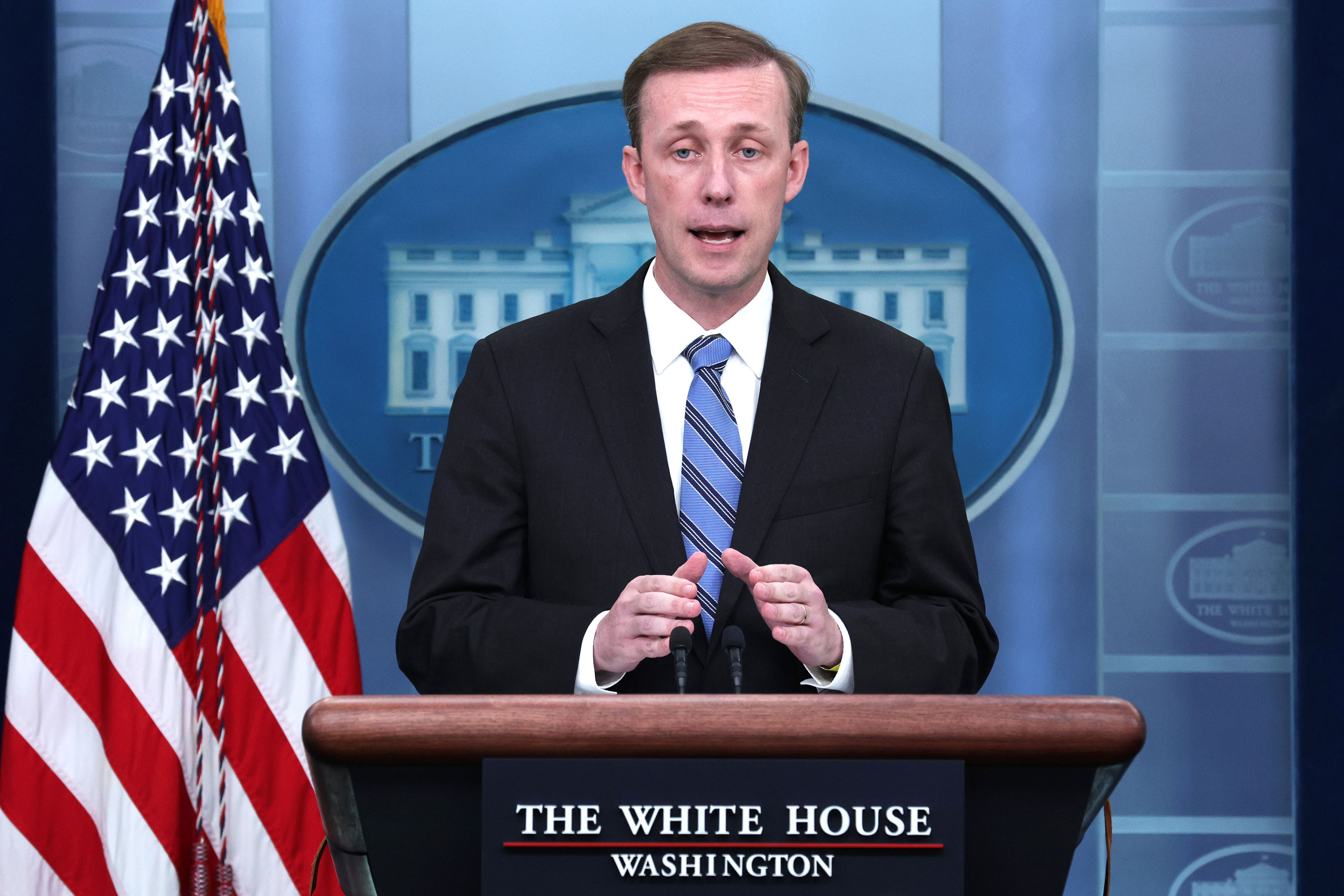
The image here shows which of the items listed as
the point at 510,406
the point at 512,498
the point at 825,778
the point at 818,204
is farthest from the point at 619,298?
the point at 818,204

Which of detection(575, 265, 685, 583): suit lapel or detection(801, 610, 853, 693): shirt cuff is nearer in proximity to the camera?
detection(801, 610, 853, 693): shirt cuff

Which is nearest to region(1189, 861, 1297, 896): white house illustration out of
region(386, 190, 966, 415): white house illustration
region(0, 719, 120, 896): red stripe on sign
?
region(386, 190, 966, 415): white house illustration

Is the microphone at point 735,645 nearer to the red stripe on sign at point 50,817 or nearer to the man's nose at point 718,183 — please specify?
the man's nose at point 718,183

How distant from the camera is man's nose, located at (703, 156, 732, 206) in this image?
5.07 feet

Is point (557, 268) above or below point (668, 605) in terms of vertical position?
above

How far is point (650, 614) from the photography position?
1.10 meters

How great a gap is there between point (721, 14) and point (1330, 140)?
144 centimetres

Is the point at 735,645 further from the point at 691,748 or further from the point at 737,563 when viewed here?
the point at 691,748

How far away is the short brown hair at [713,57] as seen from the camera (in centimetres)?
158

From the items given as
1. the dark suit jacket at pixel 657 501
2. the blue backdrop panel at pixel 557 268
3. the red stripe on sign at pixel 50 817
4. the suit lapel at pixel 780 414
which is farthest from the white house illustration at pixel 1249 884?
the red stripe on sign at pixel 50 817

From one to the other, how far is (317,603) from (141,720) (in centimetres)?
40

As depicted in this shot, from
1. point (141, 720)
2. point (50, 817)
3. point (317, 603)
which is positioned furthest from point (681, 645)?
point (50, 817)

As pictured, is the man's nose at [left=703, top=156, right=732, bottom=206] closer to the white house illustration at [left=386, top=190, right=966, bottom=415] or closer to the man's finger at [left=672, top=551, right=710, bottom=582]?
the man's finger at [left=672, top=551, right=710, bottom=582]

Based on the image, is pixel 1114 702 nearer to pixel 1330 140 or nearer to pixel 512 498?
pixel 512 498
